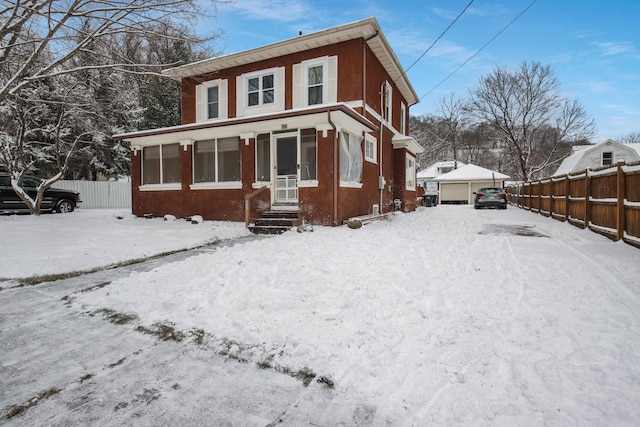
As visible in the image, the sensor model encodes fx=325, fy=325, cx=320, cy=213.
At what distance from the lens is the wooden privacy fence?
621 cm

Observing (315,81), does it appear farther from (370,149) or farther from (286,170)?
(286,170)

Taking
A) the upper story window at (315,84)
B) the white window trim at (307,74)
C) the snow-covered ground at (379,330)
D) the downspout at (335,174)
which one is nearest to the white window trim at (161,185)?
the white window trim at (307,74)

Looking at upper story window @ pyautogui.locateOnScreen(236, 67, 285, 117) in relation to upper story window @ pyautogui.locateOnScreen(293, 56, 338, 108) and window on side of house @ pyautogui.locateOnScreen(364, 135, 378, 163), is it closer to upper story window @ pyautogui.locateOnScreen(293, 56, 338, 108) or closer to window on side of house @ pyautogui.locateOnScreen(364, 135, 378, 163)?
upper story window @ pyautogui.locateOnScreen(293, 56, 338, 108)

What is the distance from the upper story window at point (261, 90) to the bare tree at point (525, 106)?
24.8 meters

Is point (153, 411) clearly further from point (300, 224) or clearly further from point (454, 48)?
point (454, 48)

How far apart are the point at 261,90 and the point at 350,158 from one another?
5.25 m

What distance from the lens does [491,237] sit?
7676 mm

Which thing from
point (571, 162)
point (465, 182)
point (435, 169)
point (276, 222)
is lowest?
point (276, 222)

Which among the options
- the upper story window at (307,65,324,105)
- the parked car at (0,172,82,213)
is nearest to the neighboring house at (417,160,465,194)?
the upper story window at (307,65,324,105)

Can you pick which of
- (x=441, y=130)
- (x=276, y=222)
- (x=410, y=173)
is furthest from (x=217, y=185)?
(x=441, y=130)

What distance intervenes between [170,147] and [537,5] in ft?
40.8

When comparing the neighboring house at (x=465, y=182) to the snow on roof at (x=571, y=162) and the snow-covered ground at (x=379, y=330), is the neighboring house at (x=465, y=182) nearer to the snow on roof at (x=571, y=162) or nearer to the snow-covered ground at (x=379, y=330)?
the snow on roof at (x=571, y=162)

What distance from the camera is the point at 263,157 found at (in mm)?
10383

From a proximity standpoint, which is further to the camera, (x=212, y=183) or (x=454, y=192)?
(x=454, y=192)
